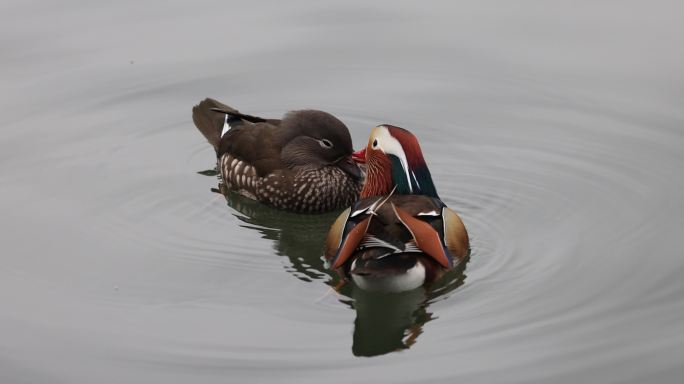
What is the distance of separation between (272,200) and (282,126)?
0.58m

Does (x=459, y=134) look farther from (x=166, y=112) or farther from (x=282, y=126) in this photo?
(x=166, y=112)

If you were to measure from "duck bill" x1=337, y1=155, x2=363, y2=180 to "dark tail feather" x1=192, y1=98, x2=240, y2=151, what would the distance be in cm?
111

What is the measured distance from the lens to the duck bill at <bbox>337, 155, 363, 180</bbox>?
29.7 ft

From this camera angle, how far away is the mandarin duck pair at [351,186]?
714 cm

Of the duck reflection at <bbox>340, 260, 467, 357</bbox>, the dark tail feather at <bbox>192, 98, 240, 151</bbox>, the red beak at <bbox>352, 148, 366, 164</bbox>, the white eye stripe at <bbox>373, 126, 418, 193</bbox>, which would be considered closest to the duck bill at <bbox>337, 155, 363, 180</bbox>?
the red beak at <bbox>352, 148, 366, 164</bbox>

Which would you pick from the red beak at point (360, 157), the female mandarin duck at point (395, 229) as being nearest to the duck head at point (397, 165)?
the female mandarin duck at point (395, 229)

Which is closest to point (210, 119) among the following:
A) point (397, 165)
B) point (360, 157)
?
point (360, 157)

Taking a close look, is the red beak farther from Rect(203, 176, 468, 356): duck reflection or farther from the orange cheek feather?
the orange cheek feather

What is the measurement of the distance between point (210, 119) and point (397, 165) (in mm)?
2267

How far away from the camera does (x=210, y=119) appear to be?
9.76 m

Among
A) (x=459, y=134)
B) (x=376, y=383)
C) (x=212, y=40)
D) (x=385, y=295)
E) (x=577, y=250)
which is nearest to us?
(x=376, y=383)

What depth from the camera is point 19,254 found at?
315 inches

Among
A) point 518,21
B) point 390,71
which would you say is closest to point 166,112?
point 390,71

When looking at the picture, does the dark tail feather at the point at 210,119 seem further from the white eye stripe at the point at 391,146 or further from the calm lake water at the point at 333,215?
the white eye stripe at the point at 391,146
